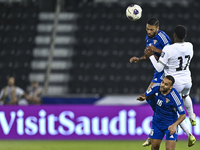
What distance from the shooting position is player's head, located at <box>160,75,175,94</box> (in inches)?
249

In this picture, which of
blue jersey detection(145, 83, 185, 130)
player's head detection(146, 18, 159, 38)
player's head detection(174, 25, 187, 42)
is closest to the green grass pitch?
blue jersey detection(145, 83, 185, 130)

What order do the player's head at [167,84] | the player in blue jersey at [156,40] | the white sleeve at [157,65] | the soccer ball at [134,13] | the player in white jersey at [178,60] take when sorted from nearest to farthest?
1. the player's head at [167,84]
2. the player in white jersey at [178,60]
3. the white sleeve at [157,65]
4. the player in blue jersey at [156,40]
5. the soccer ball at [134,13]

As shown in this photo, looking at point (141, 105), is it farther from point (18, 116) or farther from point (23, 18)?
point (23, 18)

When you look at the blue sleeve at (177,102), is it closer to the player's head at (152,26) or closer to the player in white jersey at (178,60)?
the player in white jersey at (178,60)

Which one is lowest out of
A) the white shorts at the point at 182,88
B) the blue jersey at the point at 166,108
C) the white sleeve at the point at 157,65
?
the blue jersey at the point at 166,108

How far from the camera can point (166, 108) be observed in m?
6.56

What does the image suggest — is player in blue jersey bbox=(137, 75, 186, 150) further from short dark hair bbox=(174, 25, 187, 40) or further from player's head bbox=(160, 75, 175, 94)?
short dark hair bbox=(174, 25, 187, 40)

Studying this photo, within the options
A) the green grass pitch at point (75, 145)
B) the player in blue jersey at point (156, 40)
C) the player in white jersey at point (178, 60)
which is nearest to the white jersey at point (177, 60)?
the player in white jersey at point (178, 60)

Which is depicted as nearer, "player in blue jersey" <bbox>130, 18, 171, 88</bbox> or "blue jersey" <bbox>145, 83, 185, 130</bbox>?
"blue jersey" <bbox>145, 83, 185, 130</bbox>

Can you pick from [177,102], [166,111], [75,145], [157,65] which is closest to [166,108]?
[166,111]

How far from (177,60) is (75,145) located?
465 cm

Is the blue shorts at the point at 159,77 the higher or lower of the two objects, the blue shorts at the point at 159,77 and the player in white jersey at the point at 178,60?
the lower

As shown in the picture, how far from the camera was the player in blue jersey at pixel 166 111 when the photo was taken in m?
6.37

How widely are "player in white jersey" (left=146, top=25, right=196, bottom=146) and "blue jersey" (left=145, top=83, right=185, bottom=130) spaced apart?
324 millimetres
